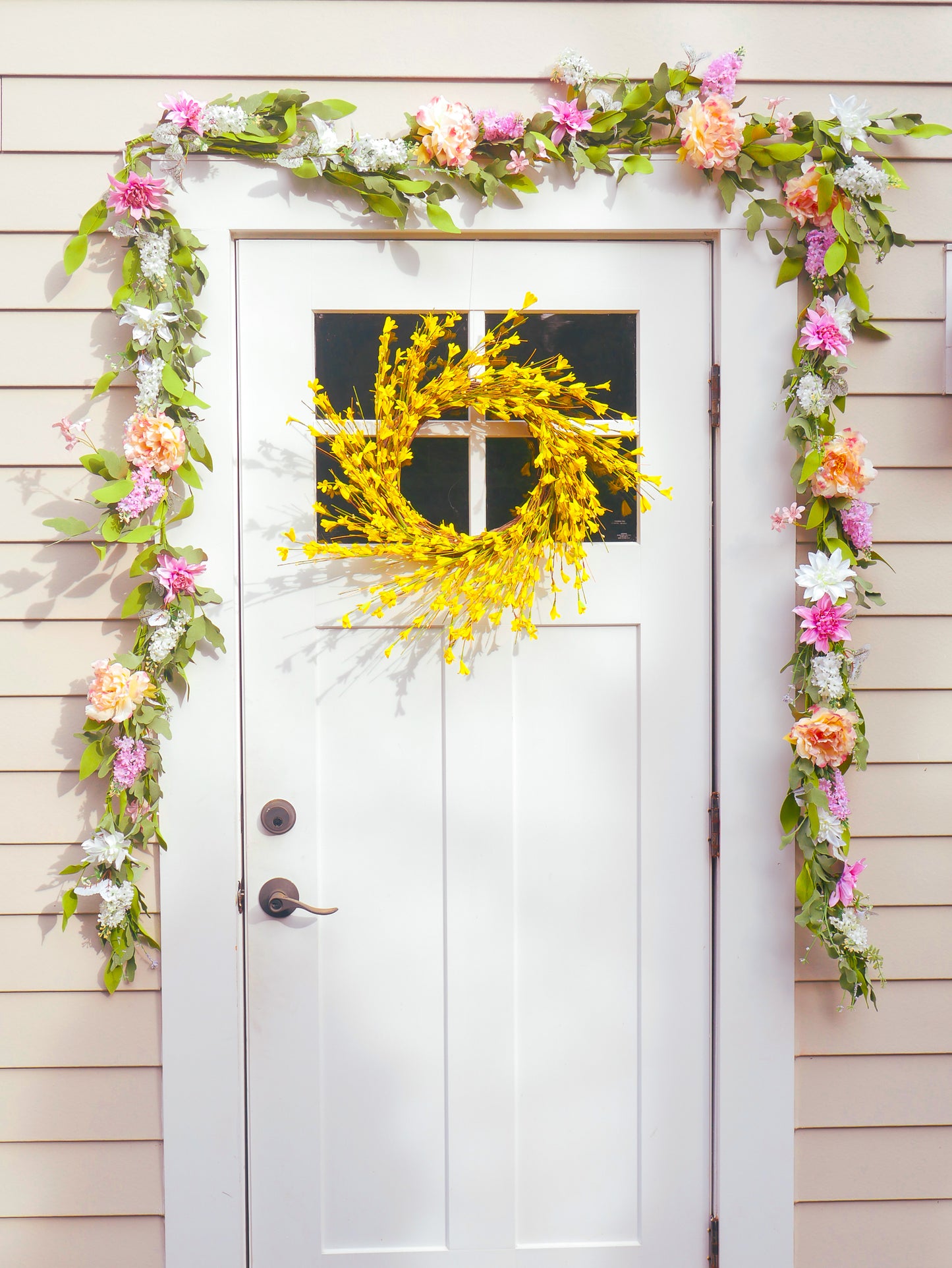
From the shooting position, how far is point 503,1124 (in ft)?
5.23

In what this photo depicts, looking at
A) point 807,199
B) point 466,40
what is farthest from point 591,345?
point 466,40

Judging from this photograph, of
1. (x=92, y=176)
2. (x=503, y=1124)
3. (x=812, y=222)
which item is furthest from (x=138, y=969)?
(x=812, y=222)

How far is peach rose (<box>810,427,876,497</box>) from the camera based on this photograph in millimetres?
1500

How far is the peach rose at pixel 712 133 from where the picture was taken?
1.47 m

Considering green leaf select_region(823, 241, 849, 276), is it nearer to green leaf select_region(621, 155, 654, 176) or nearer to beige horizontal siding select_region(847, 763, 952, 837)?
green leaf select_region(621, 155, 654, 176)

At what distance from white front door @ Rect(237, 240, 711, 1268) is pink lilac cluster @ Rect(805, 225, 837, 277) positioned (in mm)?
193

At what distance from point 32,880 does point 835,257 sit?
1.87 metres

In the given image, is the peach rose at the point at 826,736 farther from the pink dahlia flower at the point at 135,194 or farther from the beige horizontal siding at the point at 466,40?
the pink dahlia flower at the point at 135,194

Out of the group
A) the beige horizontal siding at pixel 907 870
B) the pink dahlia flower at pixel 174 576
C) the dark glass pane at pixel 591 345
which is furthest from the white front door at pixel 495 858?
the beige horizontal siding at pixel 907 870

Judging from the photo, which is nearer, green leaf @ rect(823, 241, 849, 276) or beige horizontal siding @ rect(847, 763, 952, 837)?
green leaf @ rect(823, 241, 849, 276)

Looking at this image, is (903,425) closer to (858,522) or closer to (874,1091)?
(858,522)

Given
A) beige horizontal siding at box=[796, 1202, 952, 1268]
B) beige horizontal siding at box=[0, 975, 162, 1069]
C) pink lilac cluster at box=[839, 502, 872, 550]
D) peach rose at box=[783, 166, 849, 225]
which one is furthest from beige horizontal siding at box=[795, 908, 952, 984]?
beige horizontal siding at box=[0, 975, 162, 1069]

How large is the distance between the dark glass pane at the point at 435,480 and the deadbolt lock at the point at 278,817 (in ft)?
1.66

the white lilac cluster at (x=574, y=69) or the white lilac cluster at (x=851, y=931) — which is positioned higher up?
the white lilac cluster at (x=574, y=69)
